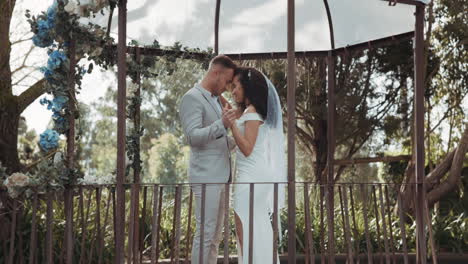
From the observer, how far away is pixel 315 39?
6.59m

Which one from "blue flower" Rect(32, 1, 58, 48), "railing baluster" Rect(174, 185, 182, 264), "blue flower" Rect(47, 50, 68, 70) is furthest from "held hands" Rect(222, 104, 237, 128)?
"blue flower" Rect(32, 1, 58, 48)

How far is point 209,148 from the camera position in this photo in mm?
4512

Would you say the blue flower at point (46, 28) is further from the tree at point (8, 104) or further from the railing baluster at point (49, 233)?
the tree at point (8, 104)

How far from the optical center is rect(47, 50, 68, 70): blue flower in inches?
174

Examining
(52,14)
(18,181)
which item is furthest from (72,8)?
(18,181)

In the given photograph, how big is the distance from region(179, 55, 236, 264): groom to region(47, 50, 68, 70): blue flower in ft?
2.81

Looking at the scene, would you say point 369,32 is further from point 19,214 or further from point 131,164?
point 19,214

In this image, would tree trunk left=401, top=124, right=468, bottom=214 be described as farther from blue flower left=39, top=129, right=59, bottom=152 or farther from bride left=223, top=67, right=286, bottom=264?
blue flower left=39, top=129, right=59, bottom=152

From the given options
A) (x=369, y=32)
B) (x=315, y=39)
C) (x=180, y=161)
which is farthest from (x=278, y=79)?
(x=180, y=161)

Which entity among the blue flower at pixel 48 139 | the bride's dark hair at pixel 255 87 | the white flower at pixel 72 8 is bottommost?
the blue flower at pixel 48 139

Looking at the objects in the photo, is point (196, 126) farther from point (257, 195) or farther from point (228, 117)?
point (257, 195)

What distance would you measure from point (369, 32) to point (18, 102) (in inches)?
129

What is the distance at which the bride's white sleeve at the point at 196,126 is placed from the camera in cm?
430

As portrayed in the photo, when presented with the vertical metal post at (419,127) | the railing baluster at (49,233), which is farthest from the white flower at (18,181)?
the vertical metal post at (419,127)
